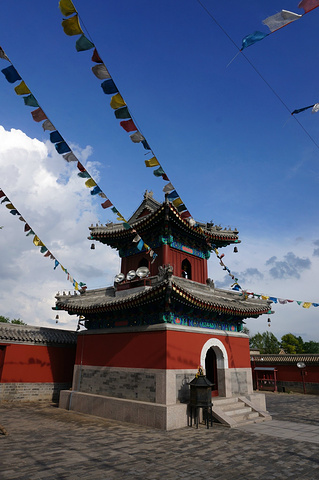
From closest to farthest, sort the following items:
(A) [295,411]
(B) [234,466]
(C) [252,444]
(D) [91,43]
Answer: (D) [91,43]
(B) [234,466]
(C) [252,444]
(A) [295,411]

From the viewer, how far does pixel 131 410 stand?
11078mm

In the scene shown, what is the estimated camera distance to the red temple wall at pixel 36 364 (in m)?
15.5

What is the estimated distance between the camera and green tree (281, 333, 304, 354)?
2141 inches

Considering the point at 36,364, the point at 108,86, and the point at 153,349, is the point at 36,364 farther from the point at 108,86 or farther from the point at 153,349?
the point at 108,86

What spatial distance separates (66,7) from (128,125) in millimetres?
2219

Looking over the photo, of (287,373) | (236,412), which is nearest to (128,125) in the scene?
(236,412)

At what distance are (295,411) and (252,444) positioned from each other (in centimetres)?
729

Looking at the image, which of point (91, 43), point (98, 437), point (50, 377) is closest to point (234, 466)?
point (98, 437)

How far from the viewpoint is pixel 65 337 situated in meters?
17.9

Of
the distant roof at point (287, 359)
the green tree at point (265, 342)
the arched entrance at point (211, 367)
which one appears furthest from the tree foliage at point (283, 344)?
the arched entrance at point (211, 367)

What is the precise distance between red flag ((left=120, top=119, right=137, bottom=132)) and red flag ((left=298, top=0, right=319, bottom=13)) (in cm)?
345

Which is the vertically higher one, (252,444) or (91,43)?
(91,43)

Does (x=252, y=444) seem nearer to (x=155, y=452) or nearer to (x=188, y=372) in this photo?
(x=155, y=452)

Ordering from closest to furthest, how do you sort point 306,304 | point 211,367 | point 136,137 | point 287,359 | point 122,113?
point 122,113, point 136,137, point 306,304, point 211,367, point 287,359
